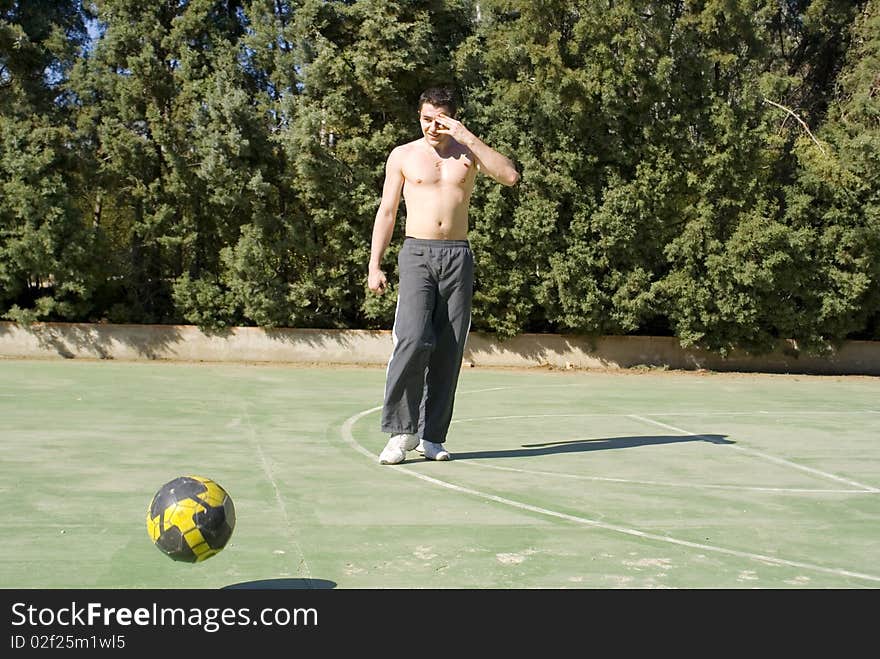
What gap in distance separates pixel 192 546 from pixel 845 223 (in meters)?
15.0

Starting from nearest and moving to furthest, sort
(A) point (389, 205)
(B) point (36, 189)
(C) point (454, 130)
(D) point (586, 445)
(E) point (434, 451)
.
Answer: (C) point (454, 130) < (A) point (389, 205) < (E) point (434, 451) < (D) point (586, 445) < (B) point (36, 189)

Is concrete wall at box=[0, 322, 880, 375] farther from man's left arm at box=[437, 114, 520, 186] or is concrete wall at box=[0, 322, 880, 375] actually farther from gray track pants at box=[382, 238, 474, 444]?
man's left arm at box=[437, 114, 520, 186]

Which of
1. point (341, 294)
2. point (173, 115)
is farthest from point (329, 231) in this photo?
point (173, 115)

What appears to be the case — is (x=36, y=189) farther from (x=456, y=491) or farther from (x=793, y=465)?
(x=793, y=465)

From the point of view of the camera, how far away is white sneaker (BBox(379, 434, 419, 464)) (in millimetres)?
7000

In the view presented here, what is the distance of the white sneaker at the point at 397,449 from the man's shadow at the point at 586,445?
1.49ft

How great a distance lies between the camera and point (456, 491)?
6.09 metres

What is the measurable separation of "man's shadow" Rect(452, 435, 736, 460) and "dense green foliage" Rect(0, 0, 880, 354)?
7.53 metres

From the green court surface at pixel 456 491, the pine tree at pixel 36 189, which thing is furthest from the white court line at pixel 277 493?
the pine tree at pixel 36 189

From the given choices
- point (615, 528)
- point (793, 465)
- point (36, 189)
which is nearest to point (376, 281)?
point (615, 528)

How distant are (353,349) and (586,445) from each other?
8915 mm

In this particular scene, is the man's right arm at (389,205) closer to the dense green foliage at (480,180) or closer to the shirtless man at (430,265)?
the shirtless man at (430,265)

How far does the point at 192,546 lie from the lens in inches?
154
